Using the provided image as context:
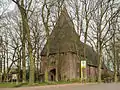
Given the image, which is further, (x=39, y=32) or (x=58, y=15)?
(x=39, y=32)

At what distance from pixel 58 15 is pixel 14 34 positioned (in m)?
14.5

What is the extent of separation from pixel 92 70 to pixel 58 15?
147ft

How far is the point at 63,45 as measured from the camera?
226 feet

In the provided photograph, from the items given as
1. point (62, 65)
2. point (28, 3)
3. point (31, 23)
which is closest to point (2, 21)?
point (31, 23)

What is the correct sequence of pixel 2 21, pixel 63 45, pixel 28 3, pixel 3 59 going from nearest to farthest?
pixel 28 3, pixel 2 21, pixel 3 59, pixel 63 45

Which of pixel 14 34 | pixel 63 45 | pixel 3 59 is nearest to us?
pixel 14 34

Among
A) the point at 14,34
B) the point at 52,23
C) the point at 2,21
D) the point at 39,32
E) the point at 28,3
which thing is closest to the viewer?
the point at 28,3

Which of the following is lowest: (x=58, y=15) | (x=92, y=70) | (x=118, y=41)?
(x=92, y=70)

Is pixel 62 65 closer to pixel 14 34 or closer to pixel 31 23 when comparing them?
pixel 14 34

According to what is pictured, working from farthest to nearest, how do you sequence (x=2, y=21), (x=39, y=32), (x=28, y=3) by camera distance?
1. (x=39, y=32)
2. (x=2, y=21)
3. (x=28, y=3)

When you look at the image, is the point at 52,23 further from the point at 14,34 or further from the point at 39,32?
the point at 14,34

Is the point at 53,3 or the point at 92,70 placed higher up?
the point at 53,3

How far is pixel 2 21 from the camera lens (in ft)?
151

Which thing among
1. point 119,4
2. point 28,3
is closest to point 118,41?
point 119,4
